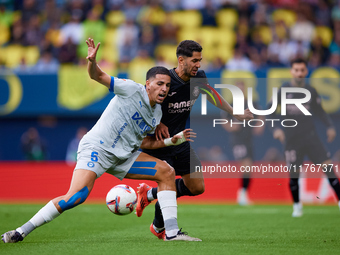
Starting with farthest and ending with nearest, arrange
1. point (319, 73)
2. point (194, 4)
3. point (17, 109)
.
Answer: point (194, 4), point (17, 109), point (319, 73)

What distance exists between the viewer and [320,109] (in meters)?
A: 9.43

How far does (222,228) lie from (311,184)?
517cm

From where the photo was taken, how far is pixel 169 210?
6.25 metres

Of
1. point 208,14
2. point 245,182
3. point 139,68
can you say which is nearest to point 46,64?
point 139,68

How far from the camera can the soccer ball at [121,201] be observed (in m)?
6.50

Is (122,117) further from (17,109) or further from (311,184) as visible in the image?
(17,109)

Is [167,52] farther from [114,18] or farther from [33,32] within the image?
[33,32]

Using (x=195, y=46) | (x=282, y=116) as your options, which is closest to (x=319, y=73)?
(x=282, y=116)

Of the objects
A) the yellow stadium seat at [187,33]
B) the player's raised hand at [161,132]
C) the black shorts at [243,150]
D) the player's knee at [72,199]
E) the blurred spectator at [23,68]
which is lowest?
the black shorts at [243,150]

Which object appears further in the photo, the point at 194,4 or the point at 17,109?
the point at 194,4

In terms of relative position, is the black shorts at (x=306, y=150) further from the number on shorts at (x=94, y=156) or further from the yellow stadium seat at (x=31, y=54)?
the yellow stadium seat at (x=31, y=54)

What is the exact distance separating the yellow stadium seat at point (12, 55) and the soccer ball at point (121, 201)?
1238 cm

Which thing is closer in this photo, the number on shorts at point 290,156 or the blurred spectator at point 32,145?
the number on shorts at point 290,156

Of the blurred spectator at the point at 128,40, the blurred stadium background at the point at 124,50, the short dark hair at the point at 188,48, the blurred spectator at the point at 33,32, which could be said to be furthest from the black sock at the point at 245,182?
the blurred spectator at the point at 33,32
